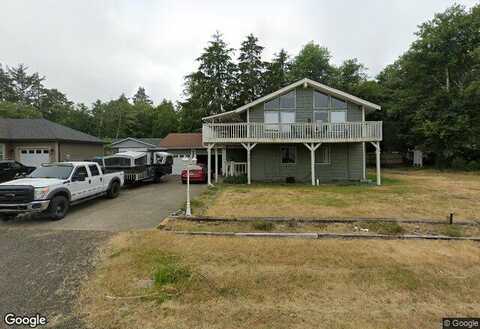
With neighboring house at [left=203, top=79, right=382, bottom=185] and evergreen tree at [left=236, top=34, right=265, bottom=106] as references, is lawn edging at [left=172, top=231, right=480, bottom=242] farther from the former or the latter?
evergreen tree at [left=236, top=34, right=265, bottom=106]

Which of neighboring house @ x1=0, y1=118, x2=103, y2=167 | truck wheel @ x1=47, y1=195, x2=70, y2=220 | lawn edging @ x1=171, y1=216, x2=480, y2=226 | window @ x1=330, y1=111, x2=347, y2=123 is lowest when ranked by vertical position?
lawn edging @ x1=171, y1=216, x2=480, y2=226

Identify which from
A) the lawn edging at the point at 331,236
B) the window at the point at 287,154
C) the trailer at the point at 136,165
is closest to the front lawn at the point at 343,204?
the lawn edging at the point at 331,236

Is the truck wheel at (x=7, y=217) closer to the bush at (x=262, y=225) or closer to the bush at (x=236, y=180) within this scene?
the bush at (x=262, y=225)

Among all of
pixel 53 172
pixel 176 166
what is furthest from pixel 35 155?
pixel 53 172

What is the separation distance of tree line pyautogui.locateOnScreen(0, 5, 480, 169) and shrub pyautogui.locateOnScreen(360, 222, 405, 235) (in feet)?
74.7

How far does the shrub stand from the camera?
6492 mm

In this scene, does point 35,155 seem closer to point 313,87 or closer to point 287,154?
point 287,154

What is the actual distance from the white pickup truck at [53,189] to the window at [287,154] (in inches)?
422

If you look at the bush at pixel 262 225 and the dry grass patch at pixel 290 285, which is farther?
the bush at pixel 262 225

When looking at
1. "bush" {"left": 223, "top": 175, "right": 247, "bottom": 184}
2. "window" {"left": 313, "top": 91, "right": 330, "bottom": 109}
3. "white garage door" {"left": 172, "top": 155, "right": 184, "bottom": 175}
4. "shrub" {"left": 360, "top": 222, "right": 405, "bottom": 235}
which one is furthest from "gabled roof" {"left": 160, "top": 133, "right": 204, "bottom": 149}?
"shrub" {"left": 360, "top": 222, "right": 405, "bottom": 235}

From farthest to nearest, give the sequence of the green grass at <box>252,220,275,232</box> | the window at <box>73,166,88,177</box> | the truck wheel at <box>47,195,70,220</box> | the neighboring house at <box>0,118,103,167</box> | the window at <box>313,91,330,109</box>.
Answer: the neighboring house at <box>0,118,103,167</box>
the window at <box>313,91,330,109</box>
the window at <box>73,166,88,177</box>
the truck wheel at <box>47,195,70,220</box>
the green grass at <box>252,220,275,232</box>

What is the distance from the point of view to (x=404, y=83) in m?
28.5

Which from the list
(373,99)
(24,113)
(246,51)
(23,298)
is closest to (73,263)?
(23,298)

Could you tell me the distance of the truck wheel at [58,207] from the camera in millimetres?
7682
